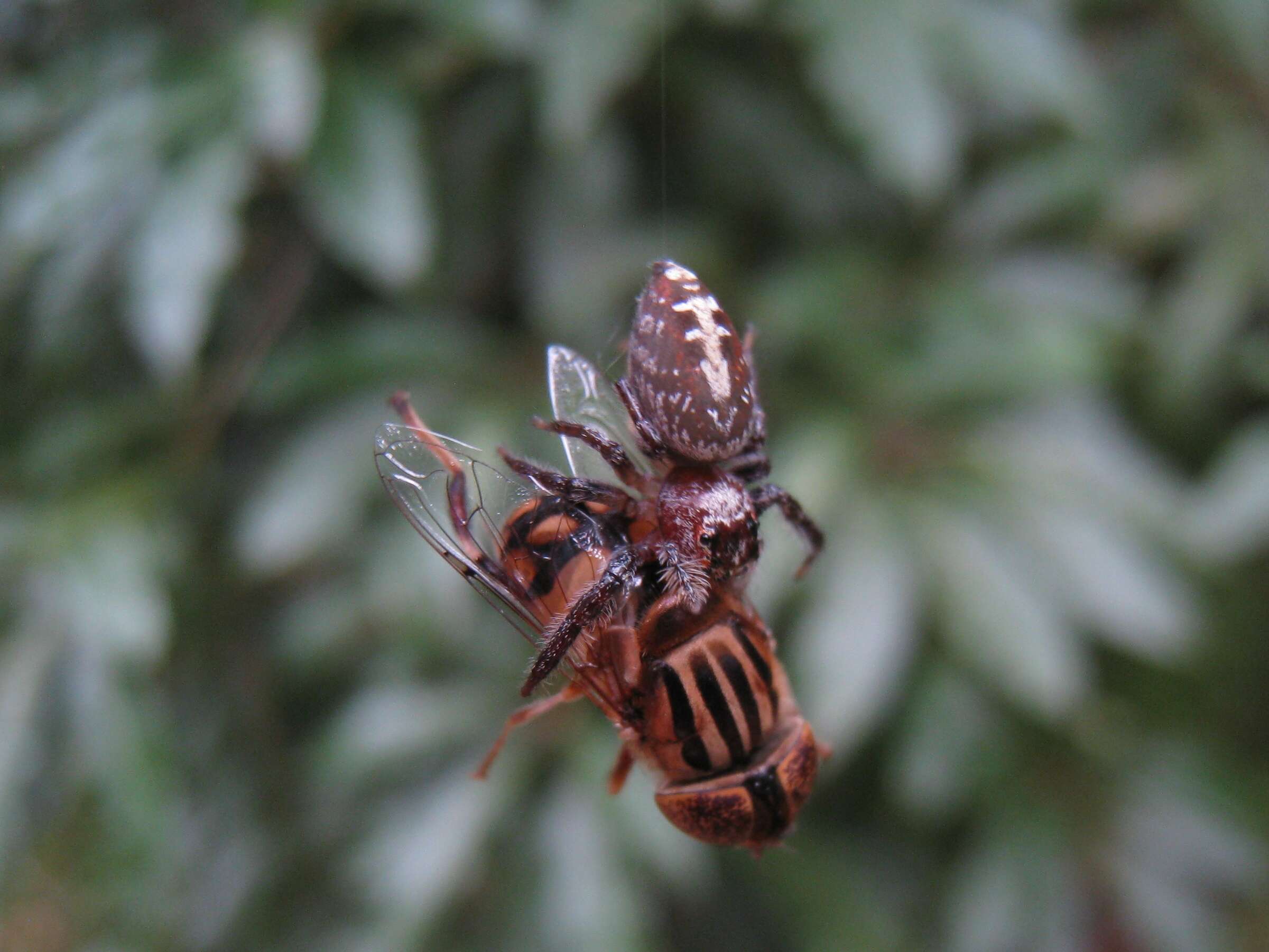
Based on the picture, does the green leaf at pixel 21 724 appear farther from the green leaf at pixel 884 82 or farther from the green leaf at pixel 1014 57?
the green leaf at pixel 1014 57

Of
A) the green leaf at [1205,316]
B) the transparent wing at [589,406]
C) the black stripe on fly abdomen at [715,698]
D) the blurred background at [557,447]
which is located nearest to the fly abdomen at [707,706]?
the black stripe on fly abdomen at [715,698]

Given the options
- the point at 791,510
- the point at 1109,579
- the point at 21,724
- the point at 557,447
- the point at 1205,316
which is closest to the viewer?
the point at 791,510

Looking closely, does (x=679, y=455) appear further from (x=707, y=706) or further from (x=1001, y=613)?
(x=1001, y=613)

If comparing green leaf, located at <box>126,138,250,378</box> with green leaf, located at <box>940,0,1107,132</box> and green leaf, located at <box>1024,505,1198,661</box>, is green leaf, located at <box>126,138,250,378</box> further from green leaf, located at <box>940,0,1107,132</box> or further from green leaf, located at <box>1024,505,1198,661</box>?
green leaf, located at <box>1024,505,1198,661</box>

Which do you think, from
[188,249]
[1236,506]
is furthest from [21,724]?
[1236,506]

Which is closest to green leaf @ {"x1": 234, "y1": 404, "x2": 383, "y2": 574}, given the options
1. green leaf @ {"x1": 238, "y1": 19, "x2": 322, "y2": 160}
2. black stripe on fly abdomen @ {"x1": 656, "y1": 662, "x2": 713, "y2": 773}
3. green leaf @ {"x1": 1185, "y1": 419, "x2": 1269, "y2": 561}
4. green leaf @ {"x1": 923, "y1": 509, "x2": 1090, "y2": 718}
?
green leaf @ {"x1": 238, "y1": 19, "x2": 322, "y2": 160}
